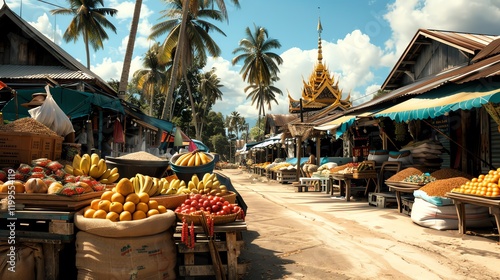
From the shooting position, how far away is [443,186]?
743 centimetres

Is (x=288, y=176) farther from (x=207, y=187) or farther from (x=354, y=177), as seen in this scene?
(x=207, y=187)

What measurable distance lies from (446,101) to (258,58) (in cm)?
3656

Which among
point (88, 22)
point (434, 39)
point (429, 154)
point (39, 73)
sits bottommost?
point (429, 154)

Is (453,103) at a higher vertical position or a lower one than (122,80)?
lower

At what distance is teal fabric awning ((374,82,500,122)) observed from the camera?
668 centimetres

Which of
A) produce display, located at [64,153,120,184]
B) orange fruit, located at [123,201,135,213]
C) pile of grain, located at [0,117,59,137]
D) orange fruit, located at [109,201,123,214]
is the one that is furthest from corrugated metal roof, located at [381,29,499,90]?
pile of grain, located at [0,117,59,137]

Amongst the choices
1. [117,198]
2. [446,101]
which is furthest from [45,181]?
[446,101]

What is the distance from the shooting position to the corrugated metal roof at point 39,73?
→ 14.4 m

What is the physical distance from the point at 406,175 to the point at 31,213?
8.21 m

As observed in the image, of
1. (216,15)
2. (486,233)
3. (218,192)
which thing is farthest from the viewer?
(216,15)

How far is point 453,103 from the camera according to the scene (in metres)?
7.21

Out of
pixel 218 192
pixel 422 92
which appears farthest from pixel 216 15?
pixel 218 192

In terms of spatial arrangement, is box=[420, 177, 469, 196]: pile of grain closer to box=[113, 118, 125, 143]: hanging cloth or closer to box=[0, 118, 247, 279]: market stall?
box=[0, 118, 247, 279]: market stall

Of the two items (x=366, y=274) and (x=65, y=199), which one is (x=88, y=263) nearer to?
(x=65, y=199)
